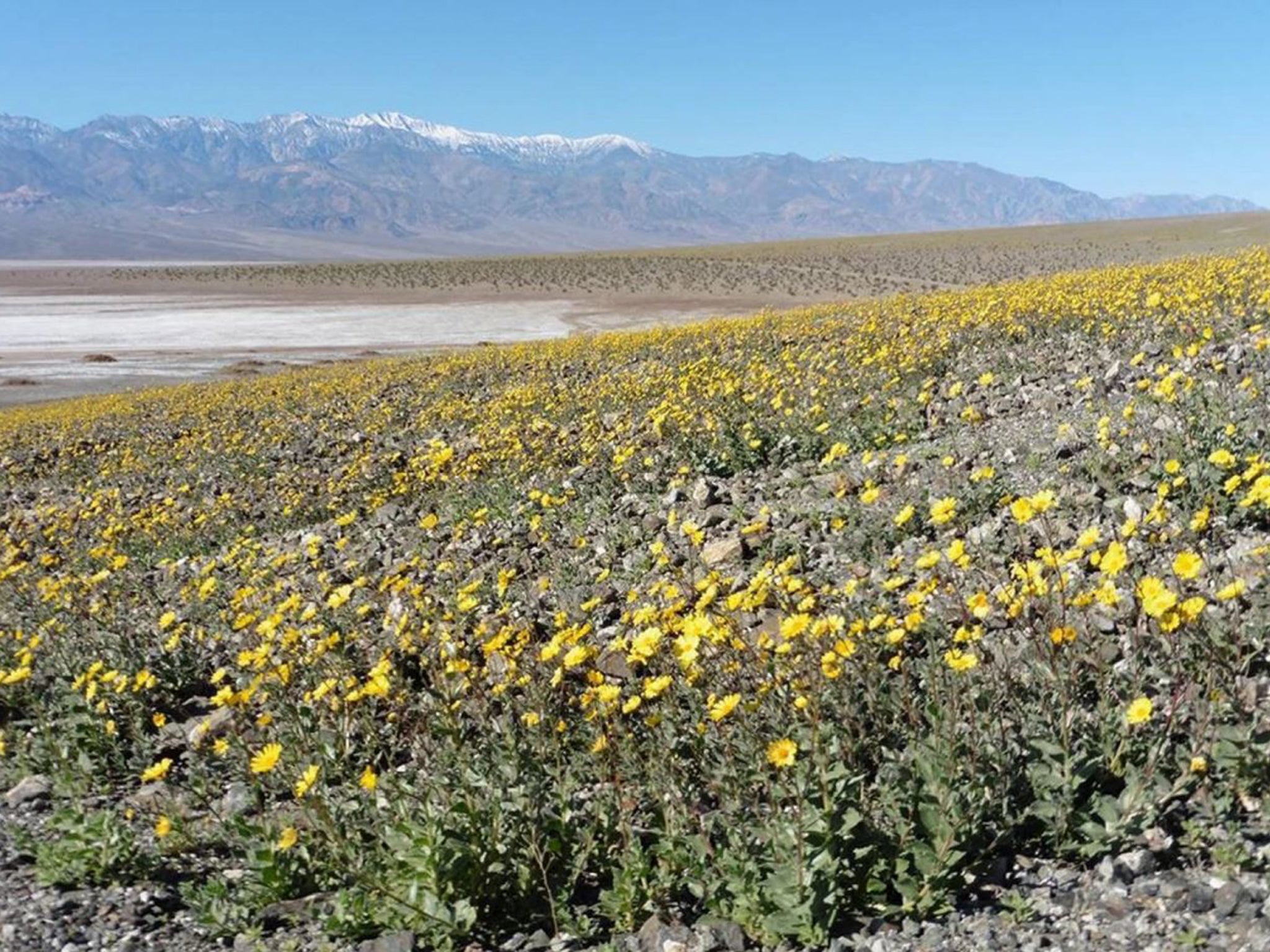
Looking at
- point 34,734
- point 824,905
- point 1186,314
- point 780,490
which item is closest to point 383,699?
point 34,734

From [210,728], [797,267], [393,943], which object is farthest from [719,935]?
[797,267]

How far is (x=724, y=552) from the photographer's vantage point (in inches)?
264

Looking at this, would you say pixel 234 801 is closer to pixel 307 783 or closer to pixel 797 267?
pixel 307 783

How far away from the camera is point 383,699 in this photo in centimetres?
561

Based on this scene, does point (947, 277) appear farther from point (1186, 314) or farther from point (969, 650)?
point (969, 650)

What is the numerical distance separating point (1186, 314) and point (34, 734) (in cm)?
1081

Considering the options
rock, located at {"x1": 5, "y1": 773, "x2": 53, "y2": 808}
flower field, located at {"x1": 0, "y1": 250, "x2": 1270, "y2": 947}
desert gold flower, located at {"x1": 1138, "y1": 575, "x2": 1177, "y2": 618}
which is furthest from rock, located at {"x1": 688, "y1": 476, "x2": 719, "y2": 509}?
rock, located at {"x1": 5, "y1": 773, "x2": 53, "y2": 808}

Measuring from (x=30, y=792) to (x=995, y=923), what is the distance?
5.08 meters

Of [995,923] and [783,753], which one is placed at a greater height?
[783,753]

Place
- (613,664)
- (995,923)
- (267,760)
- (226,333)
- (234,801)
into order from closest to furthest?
(995,923) < (267,760) < (234,801) < (613,664) < (226,333)

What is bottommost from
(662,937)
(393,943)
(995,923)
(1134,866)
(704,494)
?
(393,943)

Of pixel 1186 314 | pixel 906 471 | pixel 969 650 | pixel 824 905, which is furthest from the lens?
pixel 1186 314

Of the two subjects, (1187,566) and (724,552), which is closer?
(1187,566)

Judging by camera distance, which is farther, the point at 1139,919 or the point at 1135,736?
the point at 1135,736
